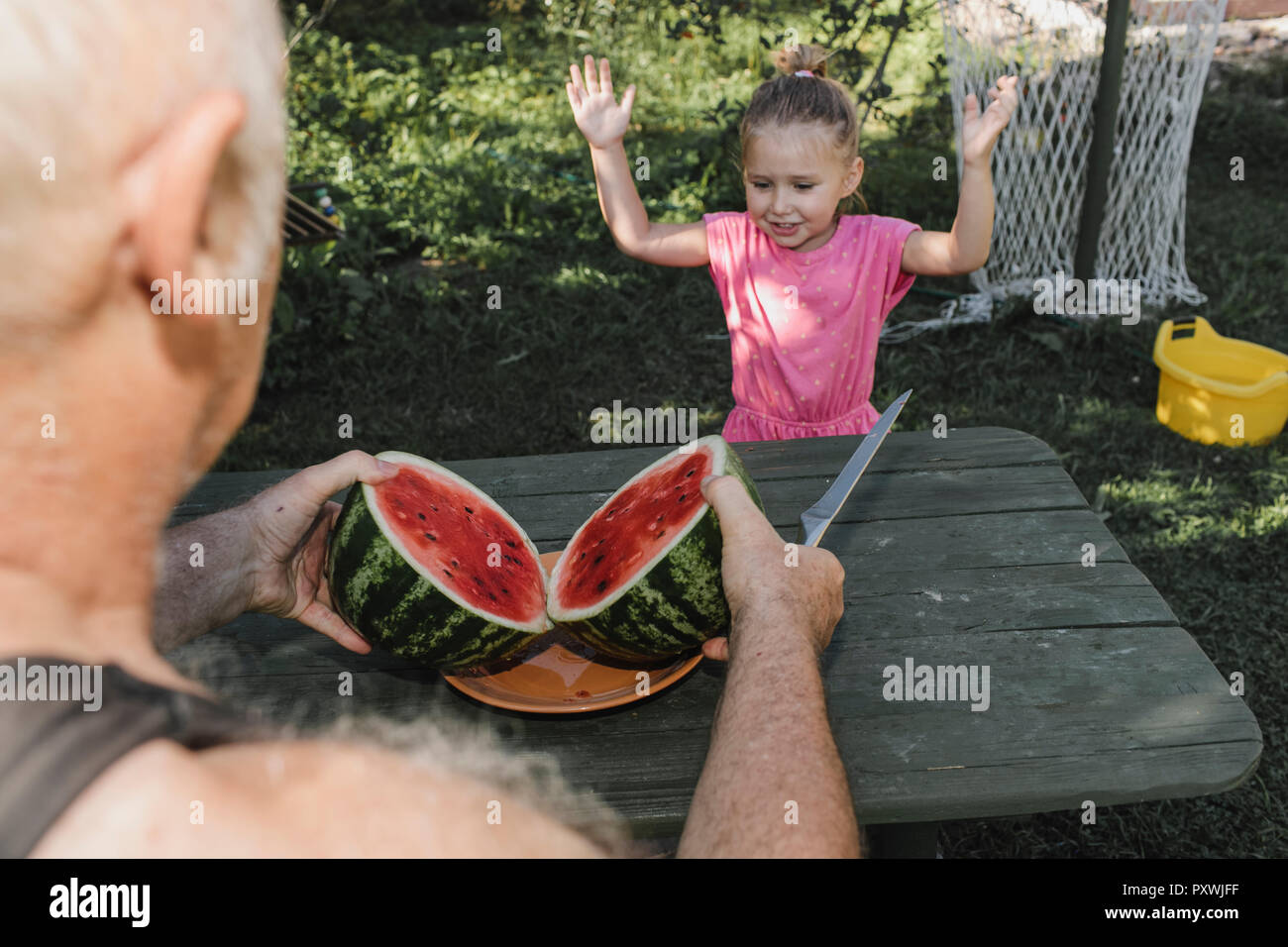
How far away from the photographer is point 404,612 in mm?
2137

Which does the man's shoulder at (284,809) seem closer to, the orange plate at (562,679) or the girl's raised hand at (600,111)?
the orange plate at (562,679)

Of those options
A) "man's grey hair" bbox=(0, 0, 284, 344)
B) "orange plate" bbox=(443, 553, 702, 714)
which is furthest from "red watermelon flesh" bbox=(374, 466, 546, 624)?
"man's grey hair" bbox=(0, 0, 284, 344)

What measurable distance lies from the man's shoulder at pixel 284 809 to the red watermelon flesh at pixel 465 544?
1151 millimetres

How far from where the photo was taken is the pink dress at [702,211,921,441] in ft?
11.8

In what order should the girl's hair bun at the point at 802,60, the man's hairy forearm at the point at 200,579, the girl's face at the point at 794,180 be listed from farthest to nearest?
the girl's hair bun at the point at 802,60 → the girl's face at the point at 794,180 → the man's hairy forearm at the point at 200,579

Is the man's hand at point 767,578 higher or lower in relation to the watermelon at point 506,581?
higher

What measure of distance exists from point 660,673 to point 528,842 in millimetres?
1158

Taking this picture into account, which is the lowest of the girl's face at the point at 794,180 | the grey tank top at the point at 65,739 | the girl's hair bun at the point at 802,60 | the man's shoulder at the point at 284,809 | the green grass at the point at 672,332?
the green grass at the point at 672,332

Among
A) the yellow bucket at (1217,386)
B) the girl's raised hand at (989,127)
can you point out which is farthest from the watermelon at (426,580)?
the yellow bucket at (1217,386)

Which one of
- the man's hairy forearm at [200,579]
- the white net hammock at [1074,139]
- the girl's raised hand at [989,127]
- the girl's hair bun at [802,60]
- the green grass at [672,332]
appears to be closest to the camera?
the man's hairy forearm at [200,579]

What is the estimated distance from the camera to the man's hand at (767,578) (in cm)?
192

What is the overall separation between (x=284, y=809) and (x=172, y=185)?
542 mm
